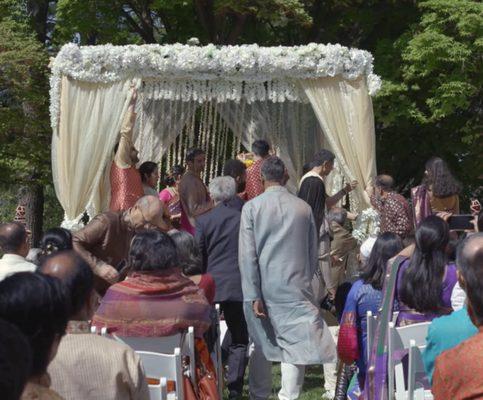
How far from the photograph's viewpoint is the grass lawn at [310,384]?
826 centimetres

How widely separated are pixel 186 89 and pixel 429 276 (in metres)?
7.15

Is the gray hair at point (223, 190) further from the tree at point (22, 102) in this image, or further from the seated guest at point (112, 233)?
the tree at point (22, 102)

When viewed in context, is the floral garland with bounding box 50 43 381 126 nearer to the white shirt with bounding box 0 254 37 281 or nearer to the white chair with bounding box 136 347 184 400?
the white shirt with bounding box 0 254 37 281

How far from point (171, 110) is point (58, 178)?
194cm

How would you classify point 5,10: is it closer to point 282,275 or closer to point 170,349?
point 282,275

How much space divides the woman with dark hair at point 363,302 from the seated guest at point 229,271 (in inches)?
64.1

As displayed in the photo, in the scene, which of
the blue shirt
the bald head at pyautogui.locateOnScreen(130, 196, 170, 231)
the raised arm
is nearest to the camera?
the blue shirt

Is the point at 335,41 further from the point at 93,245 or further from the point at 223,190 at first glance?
the point at 93,245

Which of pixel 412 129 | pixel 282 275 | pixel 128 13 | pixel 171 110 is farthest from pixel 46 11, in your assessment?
pixel 282 275

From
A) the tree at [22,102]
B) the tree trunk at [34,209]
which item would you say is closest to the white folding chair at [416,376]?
the tree at [22,102]

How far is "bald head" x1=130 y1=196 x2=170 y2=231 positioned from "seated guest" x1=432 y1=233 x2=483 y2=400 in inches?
178

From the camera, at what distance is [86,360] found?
3646mm

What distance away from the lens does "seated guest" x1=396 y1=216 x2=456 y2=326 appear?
18.5 feet

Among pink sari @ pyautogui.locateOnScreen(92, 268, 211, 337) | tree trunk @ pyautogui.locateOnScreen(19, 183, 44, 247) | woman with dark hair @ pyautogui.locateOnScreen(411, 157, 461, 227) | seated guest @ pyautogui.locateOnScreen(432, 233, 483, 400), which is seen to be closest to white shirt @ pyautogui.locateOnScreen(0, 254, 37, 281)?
pink sari @ pyautogui.locateOnScreen(92, 268, 211, 337)
